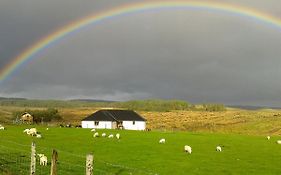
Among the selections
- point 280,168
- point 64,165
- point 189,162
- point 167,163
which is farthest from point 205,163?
point 64,165

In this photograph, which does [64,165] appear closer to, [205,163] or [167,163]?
[167,163]

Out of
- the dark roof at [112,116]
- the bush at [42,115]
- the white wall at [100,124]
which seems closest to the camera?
the white wall at [100,124]

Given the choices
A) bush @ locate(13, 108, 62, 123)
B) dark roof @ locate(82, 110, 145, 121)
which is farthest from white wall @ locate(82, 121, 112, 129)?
bush @ locate(13, 108, 62, 123)

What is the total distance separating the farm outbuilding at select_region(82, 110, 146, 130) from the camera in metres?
120

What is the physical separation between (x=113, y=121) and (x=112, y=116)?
2618 millimetres

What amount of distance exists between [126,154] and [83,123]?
8398 cm

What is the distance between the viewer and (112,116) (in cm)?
12219

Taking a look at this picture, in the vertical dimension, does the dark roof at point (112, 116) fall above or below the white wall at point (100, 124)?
above

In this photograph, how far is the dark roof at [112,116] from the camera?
120912 mm

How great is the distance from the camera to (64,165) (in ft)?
91.0

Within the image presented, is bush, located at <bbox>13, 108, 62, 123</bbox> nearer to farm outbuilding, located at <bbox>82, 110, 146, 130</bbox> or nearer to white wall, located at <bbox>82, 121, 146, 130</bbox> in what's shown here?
white wall, located at <bbox>82, 121, 146, 130</bbox>

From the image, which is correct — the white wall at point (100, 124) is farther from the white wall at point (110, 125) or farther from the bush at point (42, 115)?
the bush at point (42, 115)

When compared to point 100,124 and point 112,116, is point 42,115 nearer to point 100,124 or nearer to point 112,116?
point 100,124

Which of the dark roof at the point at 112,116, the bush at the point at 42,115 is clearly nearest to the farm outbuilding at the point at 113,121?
the dark roof at the point at 112,116
